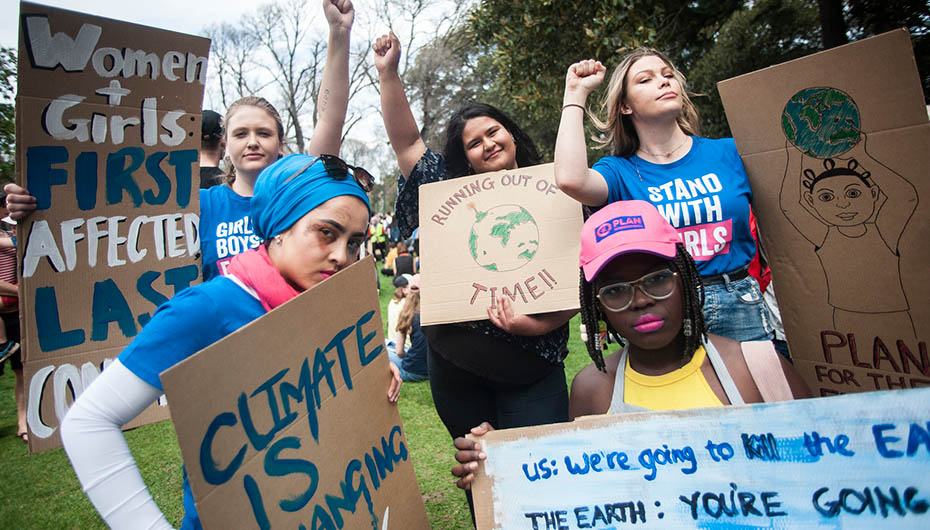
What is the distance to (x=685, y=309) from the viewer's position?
159 cm

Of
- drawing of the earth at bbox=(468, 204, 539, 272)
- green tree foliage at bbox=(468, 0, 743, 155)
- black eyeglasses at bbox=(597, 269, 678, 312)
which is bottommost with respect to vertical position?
black eyeglasses at bbox=(597, 269, 678, 312)

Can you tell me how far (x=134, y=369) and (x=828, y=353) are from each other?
6.40 ft

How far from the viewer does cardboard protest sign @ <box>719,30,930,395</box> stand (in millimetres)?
1604

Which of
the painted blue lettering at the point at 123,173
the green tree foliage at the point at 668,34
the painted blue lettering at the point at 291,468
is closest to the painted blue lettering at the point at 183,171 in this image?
the painted blue lettering at the point at 123,173

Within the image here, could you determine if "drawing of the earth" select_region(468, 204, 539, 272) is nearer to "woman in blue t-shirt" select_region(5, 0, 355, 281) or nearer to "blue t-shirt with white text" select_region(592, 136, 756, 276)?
"blue t-shirt with white text" select_region(592, 136, 756, 276)

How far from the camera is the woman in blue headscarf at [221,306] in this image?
1.15 metres

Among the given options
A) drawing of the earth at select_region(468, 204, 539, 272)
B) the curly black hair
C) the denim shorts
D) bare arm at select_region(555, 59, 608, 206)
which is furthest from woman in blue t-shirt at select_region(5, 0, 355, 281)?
the denim shorts

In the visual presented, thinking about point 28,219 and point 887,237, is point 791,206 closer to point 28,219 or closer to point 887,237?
point 887,237

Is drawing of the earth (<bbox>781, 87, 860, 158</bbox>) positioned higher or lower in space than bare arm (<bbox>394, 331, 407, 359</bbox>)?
higher

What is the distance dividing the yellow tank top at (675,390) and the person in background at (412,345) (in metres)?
4.31

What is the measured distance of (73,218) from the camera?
1.94m

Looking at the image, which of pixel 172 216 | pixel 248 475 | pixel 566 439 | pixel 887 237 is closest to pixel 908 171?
pixel 887 237

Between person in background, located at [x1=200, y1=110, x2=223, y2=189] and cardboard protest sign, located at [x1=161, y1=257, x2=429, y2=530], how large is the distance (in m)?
2.53

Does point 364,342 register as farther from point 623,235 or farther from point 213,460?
point 623,235
